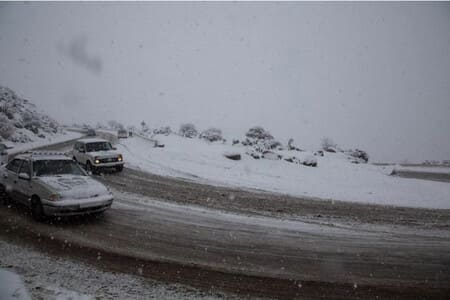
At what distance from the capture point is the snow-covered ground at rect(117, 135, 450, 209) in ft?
41.9

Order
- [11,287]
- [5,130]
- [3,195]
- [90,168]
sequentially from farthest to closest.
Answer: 1. [5,130]
2. [90,168]
3. [3,195]
4. [11,287]

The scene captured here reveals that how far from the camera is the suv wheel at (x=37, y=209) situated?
6742mm

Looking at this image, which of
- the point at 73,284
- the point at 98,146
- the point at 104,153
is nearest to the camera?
the point at 73,284

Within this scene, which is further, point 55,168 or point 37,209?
point 55,168

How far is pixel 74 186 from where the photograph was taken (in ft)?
22.6

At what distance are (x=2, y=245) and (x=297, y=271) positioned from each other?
19.2ft

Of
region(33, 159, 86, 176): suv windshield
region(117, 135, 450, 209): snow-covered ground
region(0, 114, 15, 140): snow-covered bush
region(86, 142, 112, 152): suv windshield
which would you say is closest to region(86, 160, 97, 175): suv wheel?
region(86, 142, 112, 152): suv windshield

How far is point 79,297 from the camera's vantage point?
3.84 m

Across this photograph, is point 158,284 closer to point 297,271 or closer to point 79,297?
point 79,297

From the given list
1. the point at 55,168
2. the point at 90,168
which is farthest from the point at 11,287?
the point at 90,168

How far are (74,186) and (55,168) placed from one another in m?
1.35

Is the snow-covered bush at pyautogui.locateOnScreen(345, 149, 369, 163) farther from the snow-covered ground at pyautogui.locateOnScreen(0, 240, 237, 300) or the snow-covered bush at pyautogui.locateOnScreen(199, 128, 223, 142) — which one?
the snow-covered ground at pyautogui.locateOnScreen(0, 240, 237, 300)

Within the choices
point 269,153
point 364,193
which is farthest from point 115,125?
point 364,193

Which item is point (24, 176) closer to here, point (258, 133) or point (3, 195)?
point (3, 195)
